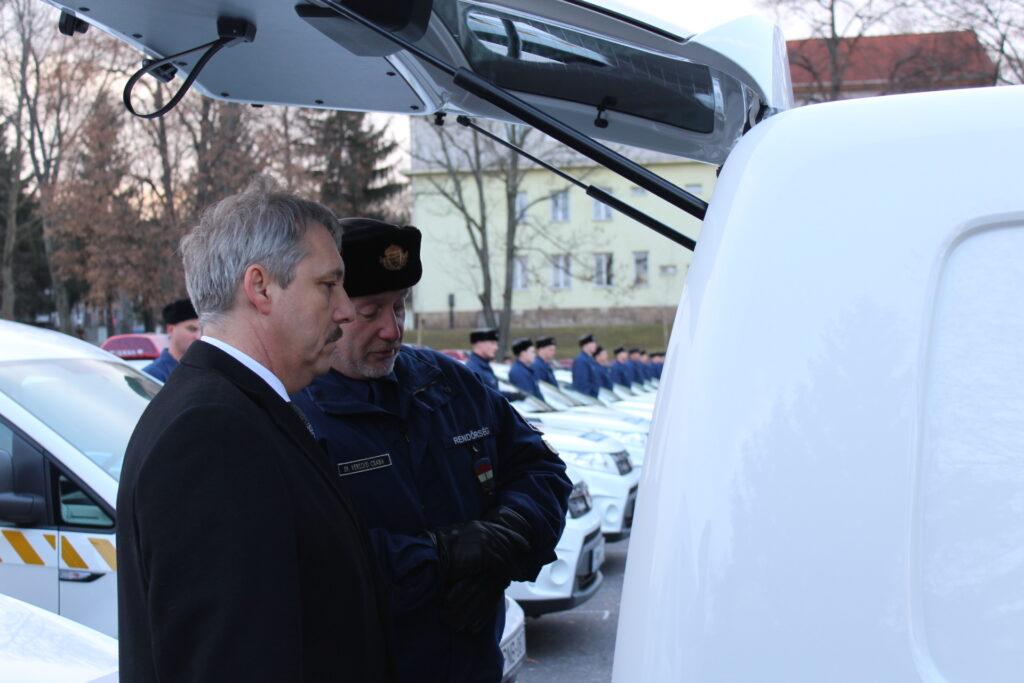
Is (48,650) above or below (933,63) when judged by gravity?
below

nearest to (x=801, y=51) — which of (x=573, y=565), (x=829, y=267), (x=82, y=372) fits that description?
(x=573, y=565)

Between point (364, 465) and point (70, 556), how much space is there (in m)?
→ 1.83

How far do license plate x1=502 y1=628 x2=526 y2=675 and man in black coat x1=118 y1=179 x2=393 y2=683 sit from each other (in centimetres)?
192

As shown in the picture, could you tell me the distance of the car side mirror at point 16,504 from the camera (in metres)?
3.39

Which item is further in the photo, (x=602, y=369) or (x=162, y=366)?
(x=602, y=369)

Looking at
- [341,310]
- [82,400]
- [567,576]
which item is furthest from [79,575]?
[567,576]

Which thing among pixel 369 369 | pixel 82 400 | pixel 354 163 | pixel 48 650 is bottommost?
pixel 48 650

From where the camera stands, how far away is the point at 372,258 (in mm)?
2340

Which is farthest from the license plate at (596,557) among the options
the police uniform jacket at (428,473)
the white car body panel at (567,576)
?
the police uniform jacket at (428,473)

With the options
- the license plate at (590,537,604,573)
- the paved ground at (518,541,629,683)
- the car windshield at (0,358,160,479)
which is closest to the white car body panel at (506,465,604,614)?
the license plate at (590,537,604,573)

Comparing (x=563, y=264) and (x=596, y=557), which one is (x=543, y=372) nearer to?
(x=596, y=557)

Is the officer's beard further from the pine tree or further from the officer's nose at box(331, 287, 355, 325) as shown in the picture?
the pine tree

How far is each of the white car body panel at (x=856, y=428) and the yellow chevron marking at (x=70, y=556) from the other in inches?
109

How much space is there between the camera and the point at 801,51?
27.9 m
